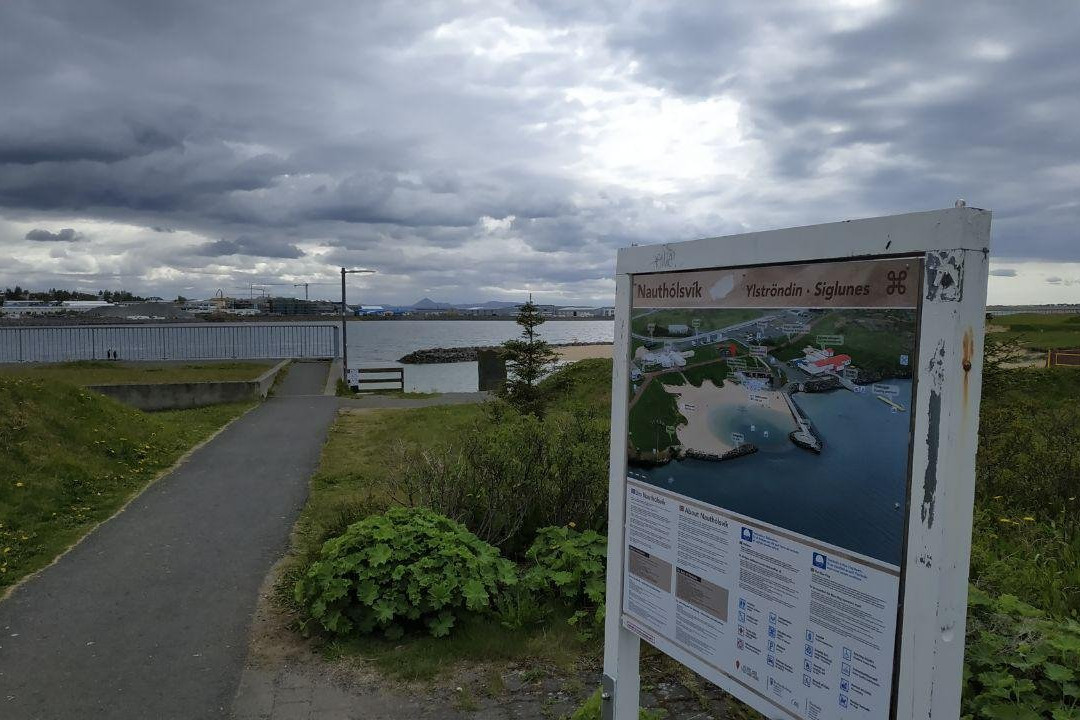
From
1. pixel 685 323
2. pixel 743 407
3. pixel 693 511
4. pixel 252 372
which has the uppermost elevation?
pixel 685 323

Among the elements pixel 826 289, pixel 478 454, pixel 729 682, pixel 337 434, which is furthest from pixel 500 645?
pixel 337 434

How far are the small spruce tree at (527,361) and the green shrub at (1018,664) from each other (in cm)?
1078

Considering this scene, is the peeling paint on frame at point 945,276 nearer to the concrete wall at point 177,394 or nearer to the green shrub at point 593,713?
the green shrub at point 593,713

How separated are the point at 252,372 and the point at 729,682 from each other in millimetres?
24249

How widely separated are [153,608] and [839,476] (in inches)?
206

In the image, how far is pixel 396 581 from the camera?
4.90 m

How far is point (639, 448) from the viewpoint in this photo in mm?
2908

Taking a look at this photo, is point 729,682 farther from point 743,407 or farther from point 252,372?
point 252,372

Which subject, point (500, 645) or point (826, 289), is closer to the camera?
A: point (826, 289)

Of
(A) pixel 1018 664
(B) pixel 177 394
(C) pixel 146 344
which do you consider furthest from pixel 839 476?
(C) pixel 146 344

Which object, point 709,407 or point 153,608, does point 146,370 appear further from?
point 709,407

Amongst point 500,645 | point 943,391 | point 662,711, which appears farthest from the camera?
point 500,645

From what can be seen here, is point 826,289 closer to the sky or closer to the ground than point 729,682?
closer to the sky

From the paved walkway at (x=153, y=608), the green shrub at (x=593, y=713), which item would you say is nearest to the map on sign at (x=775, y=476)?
the green shrub at (x=593, y=713)
